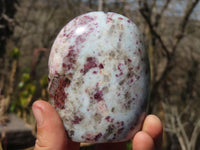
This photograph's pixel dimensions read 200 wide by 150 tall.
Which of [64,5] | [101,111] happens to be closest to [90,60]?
[101,111]

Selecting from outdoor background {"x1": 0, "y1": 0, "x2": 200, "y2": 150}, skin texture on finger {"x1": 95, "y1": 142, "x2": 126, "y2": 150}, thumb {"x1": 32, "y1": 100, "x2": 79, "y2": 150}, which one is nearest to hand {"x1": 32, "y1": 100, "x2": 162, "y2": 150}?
thumb {"x1": 32, "y1": 100, "x2": 79, "y2": 150}

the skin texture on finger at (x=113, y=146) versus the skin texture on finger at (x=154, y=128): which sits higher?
the skin texture on finger at (x=154, y=128)

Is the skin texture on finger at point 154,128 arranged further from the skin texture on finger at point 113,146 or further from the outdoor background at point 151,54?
the outdoor background at point 151,54

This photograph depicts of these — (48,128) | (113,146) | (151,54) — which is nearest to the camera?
(48,128)

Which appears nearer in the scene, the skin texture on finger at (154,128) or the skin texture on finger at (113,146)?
the skin texture on finger at (154,128)

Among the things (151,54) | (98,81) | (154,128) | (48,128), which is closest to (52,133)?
(48,128)

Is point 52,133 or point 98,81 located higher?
point 98,81

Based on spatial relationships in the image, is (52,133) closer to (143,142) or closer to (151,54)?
(143,142)

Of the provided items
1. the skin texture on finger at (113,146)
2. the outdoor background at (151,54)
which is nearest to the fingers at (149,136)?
the skin texture on finger at (113,146)
